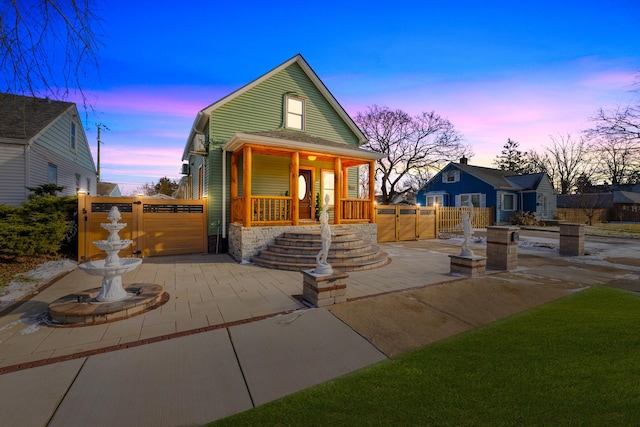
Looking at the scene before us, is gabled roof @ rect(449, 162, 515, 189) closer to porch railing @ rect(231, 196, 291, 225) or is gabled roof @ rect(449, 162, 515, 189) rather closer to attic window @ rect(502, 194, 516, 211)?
attic window @ rect(502, 194, 516, 211)

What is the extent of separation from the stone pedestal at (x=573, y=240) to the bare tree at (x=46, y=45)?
1324 cm

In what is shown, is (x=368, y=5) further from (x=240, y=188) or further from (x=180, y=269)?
(x=180, y=269)

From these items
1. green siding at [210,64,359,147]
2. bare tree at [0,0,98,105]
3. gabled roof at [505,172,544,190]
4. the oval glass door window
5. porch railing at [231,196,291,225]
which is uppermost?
green siding at [210,64,359,147]

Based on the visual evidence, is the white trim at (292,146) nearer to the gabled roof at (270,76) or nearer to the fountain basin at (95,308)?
the gabled roof at (270,76)

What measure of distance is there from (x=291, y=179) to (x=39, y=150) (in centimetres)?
1037

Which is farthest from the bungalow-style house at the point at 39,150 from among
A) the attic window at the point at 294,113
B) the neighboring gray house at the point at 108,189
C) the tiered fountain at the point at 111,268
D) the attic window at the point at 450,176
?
the attic window at the point at 450,176

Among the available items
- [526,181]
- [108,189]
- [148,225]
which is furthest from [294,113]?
[108,189]

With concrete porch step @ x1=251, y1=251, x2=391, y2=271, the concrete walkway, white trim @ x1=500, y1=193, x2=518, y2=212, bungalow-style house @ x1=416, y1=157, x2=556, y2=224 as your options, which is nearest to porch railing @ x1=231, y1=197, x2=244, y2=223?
concrete porch step @ x1=251, y1=251, x2=391, y2=271

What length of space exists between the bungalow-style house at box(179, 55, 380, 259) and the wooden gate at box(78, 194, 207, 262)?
2.04ft

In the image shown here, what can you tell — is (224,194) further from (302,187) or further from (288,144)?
(302,187)

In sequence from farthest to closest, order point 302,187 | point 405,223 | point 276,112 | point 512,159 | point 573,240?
1. point 512,159
2. point 405,223
3. point 302,187
4. point 276,112
5. point 573,240

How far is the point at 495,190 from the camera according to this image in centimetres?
2286

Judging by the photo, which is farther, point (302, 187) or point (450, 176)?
point (450, 176)

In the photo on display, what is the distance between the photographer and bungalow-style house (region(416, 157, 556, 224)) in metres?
23.3
